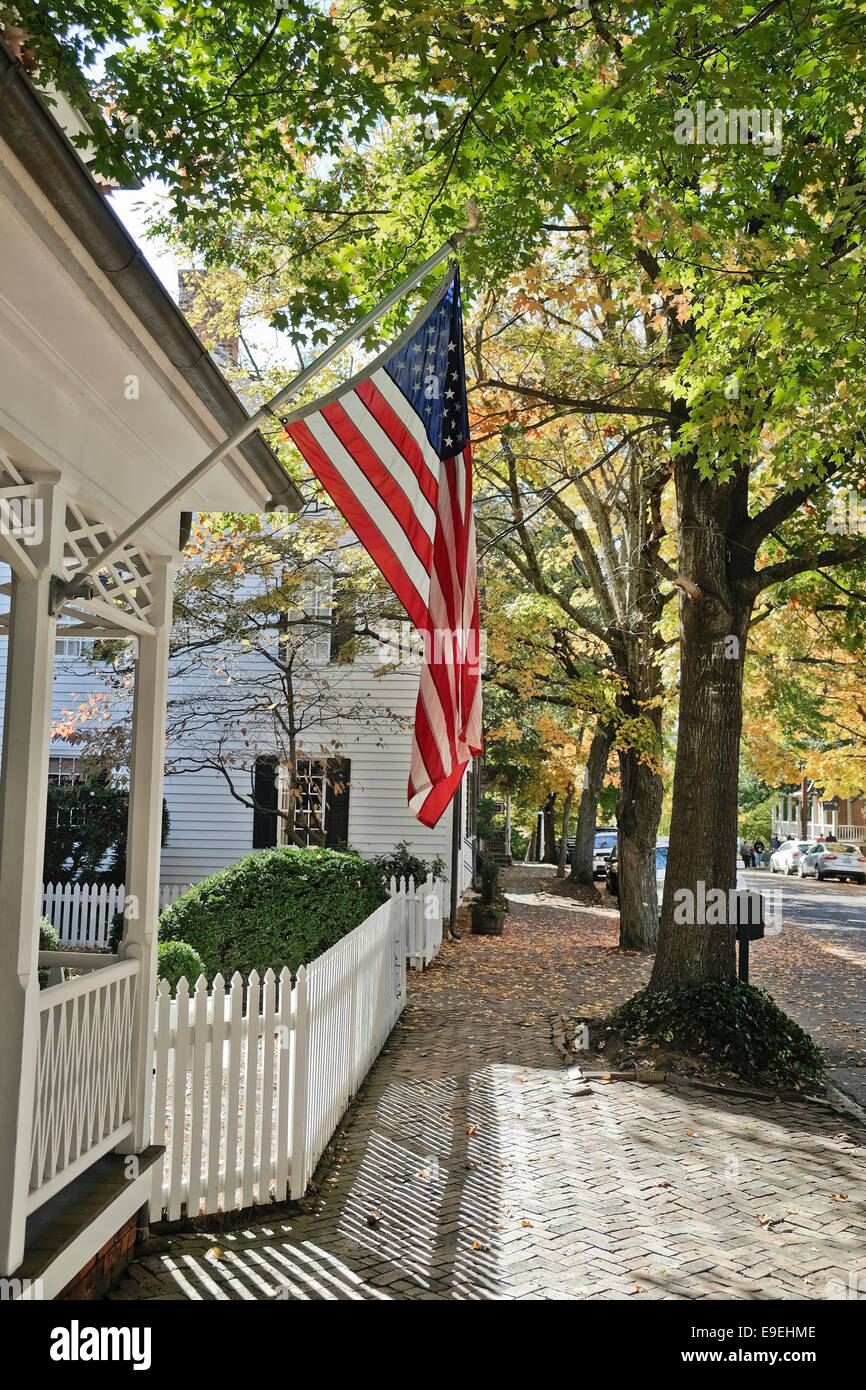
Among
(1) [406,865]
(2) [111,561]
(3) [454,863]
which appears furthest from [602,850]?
(2) [111,561]

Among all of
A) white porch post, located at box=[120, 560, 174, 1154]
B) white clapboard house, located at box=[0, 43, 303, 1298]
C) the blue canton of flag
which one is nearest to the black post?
white porch post, located at box=[120, 560, 174, 1154]

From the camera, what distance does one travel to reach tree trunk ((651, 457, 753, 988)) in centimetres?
1087

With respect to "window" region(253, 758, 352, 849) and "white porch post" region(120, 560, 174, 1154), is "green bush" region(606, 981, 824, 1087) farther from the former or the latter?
"window" region(253, 758, 352, 849)

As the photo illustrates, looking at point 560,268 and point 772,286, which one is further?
point 560,268

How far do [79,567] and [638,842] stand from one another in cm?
1422

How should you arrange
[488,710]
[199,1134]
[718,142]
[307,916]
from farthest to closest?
[488,710], [307,916], [718,142], [199,1134]

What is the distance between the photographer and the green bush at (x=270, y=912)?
12109mm

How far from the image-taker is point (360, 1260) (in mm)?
5602

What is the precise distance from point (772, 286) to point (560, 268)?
6842mm

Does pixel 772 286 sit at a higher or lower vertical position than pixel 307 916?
higher

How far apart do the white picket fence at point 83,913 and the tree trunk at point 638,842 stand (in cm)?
811

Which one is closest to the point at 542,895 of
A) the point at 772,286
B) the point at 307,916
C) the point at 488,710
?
the point at 488,710
